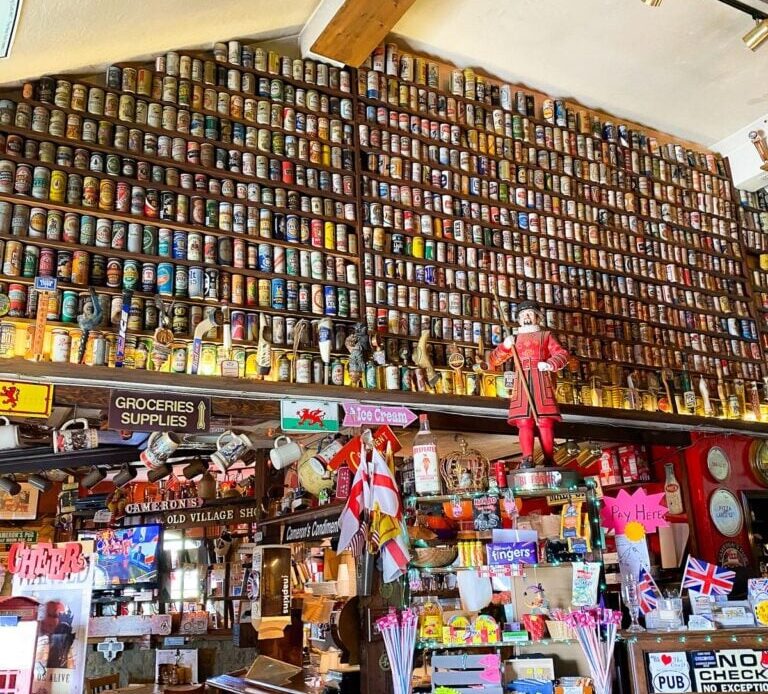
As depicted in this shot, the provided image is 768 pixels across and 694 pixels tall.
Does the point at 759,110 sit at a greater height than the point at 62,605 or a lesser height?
greater

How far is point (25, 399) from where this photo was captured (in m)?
3.88

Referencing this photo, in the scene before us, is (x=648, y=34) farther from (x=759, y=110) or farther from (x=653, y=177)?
(x=759, y=110)

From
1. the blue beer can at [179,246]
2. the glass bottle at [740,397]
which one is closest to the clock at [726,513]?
the glass bottle at [740,397]

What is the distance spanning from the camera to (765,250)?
768 centimetres

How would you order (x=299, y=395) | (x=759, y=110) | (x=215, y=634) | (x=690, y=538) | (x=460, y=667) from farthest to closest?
1. (x=215, y=634)
2. (x=759, y=110)
3. (x=690, y=538)
4. (x=299, y=395)
5. (x=460, y=667)

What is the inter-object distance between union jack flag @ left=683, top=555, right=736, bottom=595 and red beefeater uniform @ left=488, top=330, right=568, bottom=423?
1.23 meters

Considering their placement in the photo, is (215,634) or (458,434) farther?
(215,634)

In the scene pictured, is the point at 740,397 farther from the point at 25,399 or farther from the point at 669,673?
the point at 25,399

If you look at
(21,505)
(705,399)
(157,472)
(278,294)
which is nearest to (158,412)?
(157,472)

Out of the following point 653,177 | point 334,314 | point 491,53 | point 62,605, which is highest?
point 491,53

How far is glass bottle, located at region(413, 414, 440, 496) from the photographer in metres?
4.41

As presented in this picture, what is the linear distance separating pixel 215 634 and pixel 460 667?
4.75 meters

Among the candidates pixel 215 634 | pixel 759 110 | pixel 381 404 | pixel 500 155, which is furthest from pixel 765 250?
pixel 215 634

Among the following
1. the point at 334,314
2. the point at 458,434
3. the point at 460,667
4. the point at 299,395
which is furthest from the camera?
the point at 458,434
